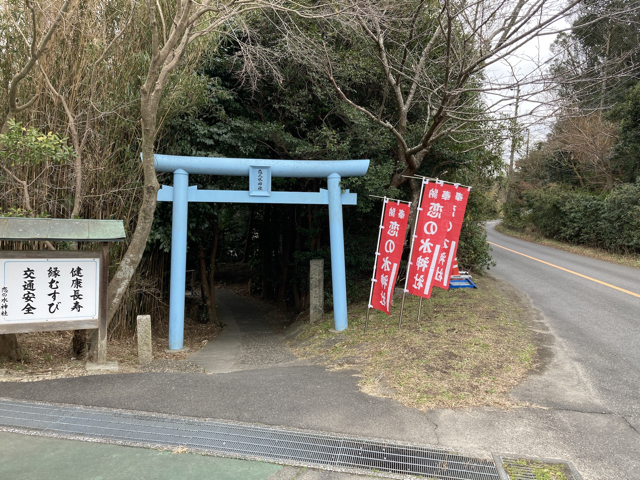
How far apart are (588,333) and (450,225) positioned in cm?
268

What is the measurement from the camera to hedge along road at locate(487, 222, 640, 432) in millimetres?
4422

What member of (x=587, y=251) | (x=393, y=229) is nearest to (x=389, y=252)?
(x=393, y=229)

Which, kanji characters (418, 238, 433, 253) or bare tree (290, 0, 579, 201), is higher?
bare tree (290, 0, 579, 201)

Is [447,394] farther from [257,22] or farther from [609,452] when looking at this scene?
[257,22]

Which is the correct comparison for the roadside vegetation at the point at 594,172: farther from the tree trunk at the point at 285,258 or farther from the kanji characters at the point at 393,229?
the tree trunk at the point at 285,258

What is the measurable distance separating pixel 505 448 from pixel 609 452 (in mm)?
781

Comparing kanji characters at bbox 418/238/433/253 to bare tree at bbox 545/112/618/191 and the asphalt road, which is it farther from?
bare tree at bbox 545/112/618/191

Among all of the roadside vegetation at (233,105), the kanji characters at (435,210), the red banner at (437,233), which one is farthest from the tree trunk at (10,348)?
the kanji characters at (435,210)

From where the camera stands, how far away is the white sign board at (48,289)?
5.27 meters

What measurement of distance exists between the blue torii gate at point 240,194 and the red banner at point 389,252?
838 mm

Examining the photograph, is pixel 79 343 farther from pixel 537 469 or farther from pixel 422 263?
pixel 537 469

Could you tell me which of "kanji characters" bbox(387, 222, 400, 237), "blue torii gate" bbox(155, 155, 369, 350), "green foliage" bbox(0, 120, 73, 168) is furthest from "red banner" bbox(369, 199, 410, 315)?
"green foliage" bbox(0, 120, 73, 168)

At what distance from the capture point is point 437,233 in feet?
21.4

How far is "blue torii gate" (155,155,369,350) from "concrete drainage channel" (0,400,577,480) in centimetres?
344
